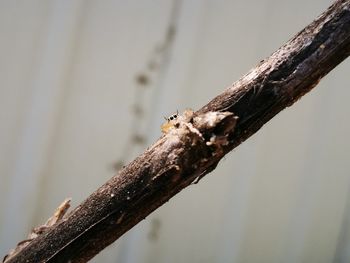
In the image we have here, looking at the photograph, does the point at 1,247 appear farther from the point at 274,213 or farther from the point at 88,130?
the point at 274,213

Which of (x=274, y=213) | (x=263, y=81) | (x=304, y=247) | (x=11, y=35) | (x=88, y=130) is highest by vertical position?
(x=11, y=35)

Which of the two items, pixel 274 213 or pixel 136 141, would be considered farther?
pixel 274 213

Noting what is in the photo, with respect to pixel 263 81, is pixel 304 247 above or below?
above

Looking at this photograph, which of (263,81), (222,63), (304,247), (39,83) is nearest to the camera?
(263,81)

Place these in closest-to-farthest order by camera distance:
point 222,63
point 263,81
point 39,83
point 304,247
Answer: point 263,81
point 39,83
point 222,63
point 304,247

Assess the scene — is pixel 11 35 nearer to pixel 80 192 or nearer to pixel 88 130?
pixel 88 130

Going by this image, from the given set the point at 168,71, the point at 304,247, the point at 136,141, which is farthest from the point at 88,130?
the point at 304,247
